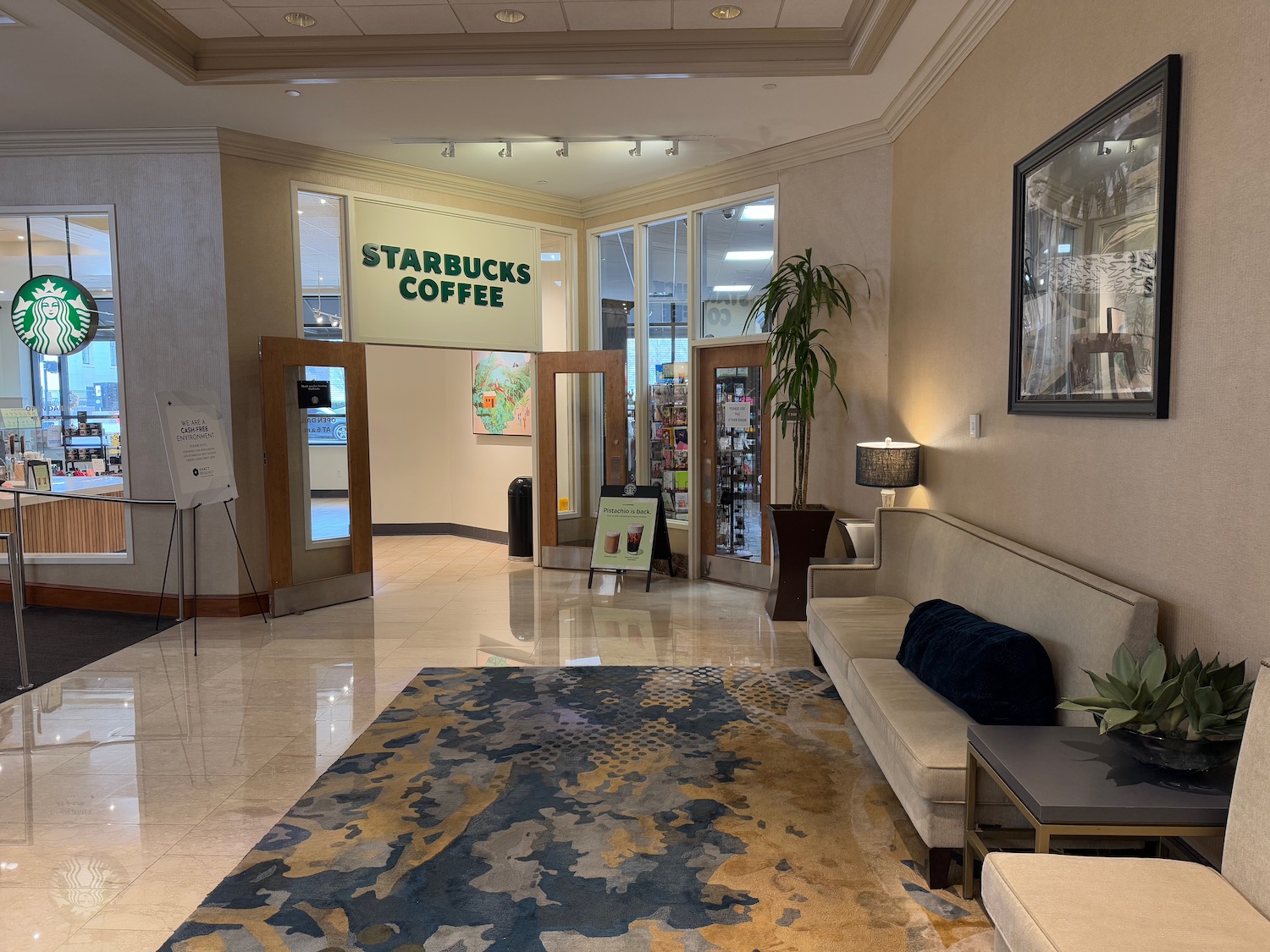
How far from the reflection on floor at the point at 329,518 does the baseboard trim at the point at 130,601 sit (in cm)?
62

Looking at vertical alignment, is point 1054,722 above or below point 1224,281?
below

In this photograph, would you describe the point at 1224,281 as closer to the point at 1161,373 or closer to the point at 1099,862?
the point at 1161,373

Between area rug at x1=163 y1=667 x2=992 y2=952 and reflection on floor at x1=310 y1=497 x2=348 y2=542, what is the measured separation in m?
2.75

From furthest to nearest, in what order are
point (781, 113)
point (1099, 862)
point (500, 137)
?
point (500, 137) < point (781, 113) < point (1099, 862)

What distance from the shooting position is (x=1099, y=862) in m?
1.91

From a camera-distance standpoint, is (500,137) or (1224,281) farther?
(500,137)

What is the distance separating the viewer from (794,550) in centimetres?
604

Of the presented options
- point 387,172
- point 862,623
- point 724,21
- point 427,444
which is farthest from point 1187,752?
point 427,444

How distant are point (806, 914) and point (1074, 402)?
2.01m

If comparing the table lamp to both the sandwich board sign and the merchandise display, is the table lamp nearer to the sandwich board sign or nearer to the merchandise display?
the merchandise display

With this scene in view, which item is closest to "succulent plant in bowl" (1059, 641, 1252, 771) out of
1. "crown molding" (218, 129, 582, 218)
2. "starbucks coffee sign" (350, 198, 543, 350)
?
"starbucks coffee sign" (350, 198, 543, 350)

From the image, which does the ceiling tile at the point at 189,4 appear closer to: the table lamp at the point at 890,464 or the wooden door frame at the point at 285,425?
the wooden door frame at the point at 285,425

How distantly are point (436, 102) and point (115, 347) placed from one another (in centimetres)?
296

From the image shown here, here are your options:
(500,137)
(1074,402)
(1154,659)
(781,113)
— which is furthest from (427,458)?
(1154,659)
